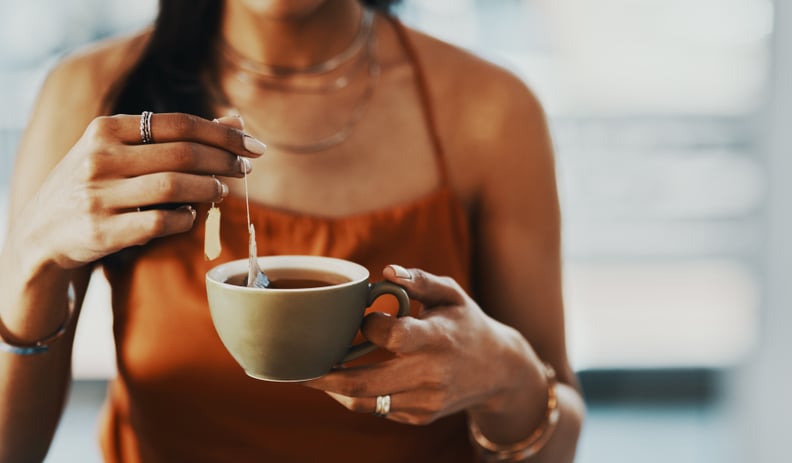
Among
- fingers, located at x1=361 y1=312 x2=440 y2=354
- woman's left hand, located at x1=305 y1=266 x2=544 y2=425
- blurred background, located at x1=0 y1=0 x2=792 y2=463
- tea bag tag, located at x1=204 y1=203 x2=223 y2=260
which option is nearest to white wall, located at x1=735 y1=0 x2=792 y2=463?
blurred background, located at x1=0 y1=0 x2=792 y2=463

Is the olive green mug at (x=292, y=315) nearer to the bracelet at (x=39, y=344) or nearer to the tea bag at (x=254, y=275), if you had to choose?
the tea bag at (x=254, y=275)

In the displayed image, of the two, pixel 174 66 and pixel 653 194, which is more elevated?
pixel 174 66

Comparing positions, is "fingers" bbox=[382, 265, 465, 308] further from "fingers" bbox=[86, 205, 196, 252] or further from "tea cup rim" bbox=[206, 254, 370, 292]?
"fingers" bbox=[86, 205, 196, 252]

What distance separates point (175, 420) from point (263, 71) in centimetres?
44

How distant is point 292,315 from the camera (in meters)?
0.60

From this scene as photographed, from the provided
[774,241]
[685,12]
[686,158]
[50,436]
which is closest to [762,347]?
[774,241]

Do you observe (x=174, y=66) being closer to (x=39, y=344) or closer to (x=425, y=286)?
(x=39, y=344)

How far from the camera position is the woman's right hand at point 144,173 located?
1.90 feet

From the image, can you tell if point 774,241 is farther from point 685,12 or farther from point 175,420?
point 175,420

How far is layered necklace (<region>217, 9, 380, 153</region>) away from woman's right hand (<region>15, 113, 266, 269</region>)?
40cm

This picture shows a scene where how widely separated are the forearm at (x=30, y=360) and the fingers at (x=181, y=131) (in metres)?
0.17

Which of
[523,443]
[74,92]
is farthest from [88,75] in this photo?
[523,443]

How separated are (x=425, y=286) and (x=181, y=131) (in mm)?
236

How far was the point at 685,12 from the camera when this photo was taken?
2.42 m
